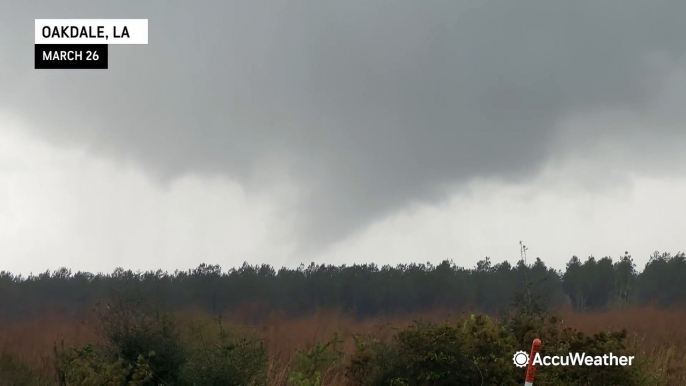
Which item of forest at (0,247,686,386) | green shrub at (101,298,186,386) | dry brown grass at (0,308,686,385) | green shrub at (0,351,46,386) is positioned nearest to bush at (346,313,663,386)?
forest at (0,247,686,386)

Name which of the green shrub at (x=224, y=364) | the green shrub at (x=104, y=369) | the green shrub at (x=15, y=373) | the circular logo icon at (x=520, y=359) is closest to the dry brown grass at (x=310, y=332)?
the green shrub at (x=15, y=373)

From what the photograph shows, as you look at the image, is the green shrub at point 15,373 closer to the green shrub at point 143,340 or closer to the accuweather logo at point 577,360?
the green shrub at point 143,340

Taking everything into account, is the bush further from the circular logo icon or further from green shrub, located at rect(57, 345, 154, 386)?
green shrub, located at rect(57, 345, 154, 386)

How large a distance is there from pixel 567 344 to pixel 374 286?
117ft

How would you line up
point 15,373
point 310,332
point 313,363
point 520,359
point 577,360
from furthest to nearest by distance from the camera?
point 310,332 → point 313,363 → point 15,373 → point 520,359 → point 577,360

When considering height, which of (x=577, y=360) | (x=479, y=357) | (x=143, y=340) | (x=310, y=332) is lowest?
(x=577, y=360)

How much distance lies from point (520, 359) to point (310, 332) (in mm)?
8783

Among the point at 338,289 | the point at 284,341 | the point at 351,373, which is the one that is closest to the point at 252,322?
the point at 284,341

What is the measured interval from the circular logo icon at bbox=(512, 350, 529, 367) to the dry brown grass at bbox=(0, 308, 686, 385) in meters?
2.55

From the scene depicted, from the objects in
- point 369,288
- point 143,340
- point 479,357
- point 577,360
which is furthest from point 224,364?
point 369,288

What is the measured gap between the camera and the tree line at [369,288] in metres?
22.6

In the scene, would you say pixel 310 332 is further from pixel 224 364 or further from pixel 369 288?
pixel 369 288

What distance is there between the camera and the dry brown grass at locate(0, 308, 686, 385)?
49.6 feet

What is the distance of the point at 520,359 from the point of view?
11883 mm
